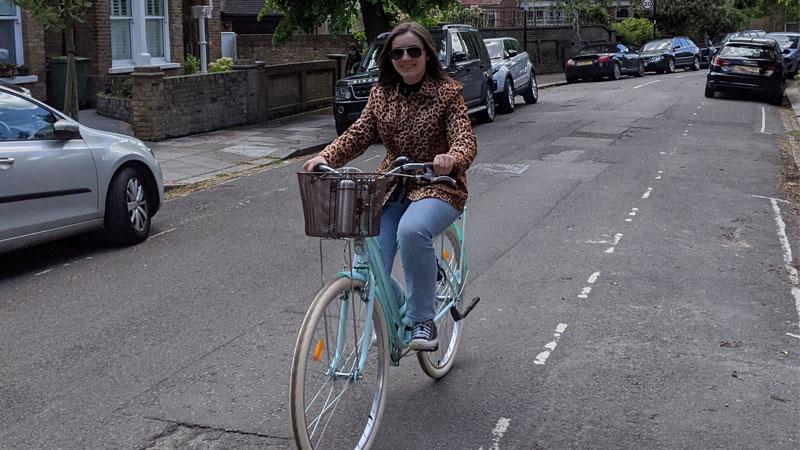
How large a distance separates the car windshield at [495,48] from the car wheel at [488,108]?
140 inches

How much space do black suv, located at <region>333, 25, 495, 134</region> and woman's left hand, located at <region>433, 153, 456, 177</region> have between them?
13387mm

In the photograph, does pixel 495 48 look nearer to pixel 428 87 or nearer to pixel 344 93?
pixel 344 93

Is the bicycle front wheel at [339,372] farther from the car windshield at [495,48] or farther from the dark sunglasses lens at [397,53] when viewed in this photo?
the car windshield at [495,48]

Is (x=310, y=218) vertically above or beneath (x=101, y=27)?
beneath

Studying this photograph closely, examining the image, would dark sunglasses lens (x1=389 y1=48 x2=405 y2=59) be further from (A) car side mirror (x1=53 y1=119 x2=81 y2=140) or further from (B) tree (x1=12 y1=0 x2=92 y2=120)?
(B) tree (x1=12 y1=0 x2=92 y2=120)

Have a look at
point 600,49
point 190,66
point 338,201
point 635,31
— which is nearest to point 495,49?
point 190,66

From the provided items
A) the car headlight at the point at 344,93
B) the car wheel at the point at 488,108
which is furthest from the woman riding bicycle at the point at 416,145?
the car wheel at the point at 488,108

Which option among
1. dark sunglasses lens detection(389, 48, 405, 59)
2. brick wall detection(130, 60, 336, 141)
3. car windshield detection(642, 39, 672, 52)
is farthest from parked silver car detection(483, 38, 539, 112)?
Result: dark sunglasses lens detection(389, 48, 405, 59)

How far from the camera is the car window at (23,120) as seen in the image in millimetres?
8570

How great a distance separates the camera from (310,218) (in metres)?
4.23

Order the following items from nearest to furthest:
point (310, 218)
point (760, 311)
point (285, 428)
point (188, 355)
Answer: point (310, 218) → point (285, 428) → point (188, 355) → point (760, 311)

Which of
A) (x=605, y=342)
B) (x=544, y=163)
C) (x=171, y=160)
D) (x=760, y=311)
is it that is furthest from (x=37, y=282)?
(x=544, y=163)

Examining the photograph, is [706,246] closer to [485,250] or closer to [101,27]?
[485,250]

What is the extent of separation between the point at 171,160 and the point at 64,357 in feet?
30.7
